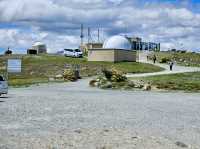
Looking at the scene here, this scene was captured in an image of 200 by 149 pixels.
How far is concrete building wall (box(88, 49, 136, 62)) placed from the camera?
91.4 metres

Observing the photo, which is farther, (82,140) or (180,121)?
(180,121)

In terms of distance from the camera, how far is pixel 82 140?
50.2ft

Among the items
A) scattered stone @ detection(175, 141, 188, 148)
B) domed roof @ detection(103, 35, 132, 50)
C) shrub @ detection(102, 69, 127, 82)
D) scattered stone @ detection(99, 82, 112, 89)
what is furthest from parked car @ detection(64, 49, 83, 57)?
scattered stone @ detection(175, 141, 188, 148)

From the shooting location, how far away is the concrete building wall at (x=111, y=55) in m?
91.4

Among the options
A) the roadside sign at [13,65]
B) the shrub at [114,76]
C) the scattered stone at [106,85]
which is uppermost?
the roadside sign at [13,65]

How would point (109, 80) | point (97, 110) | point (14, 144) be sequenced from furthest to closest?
point (109, 80), point (97, 110), point (14, 144)

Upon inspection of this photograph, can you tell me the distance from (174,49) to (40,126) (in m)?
147

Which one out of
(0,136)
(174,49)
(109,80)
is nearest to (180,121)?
(0,136)

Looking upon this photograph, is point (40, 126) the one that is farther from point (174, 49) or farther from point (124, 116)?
point (174, 49)

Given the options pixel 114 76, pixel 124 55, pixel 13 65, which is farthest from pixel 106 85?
pixel 124 55

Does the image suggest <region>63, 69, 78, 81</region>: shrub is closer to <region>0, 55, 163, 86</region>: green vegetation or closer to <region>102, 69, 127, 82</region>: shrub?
<region>102, 69, 127, 82</region>: shrub

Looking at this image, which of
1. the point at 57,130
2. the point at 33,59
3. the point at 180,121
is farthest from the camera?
the point at 33,59

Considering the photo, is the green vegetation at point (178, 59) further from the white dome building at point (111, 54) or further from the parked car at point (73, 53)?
the parked car at point (73, 53)

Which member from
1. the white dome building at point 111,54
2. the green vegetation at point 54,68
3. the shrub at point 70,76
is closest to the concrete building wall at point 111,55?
the white dome building at point 111,54
